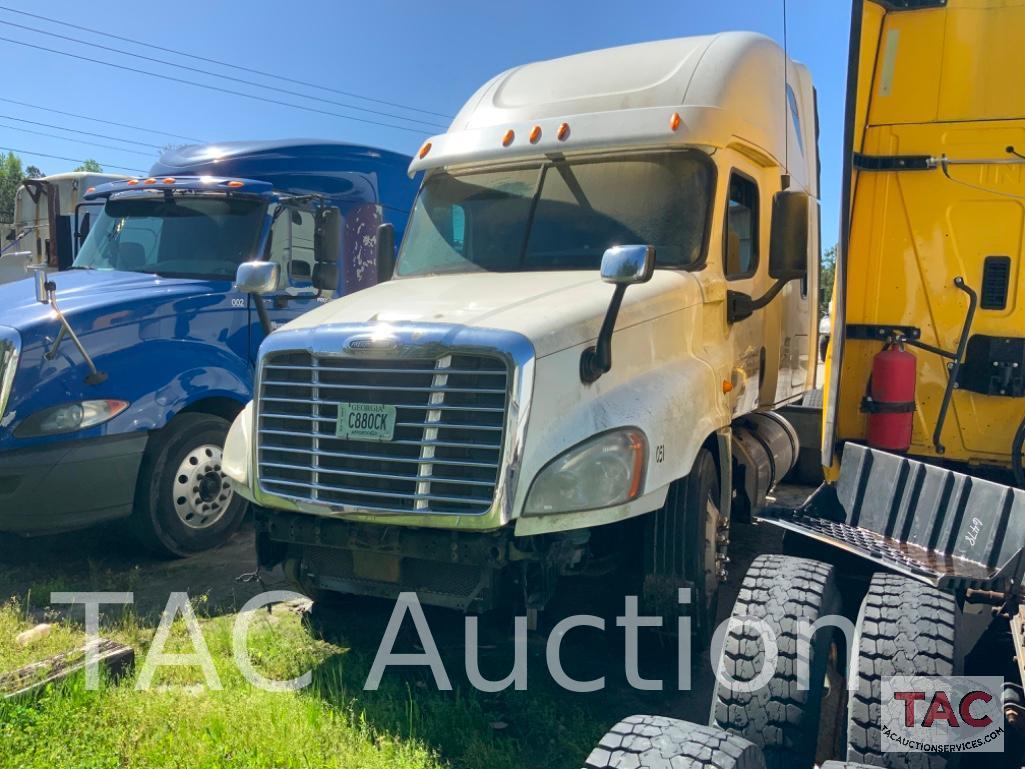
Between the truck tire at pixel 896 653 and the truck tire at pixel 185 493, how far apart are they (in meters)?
4.54

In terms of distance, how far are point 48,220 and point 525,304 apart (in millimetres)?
6411

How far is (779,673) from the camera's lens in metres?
2.73

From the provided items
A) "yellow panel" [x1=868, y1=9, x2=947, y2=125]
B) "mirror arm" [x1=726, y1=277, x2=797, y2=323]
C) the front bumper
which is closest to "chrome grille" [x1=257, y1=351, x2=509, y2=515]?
"mirror arm" [x1=726, y1=277, x2=797, y2=323]

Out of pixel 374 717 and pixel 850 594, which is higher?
pixel 850 594

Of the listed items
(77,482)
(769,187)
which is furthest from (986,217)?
(77,482)

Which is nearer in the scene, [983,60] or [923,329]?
[983,60]

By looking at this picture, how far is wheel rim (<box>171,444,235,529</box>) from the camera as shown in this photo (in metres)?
5.72

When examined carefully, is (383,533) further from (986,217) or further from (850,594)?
(986,217)

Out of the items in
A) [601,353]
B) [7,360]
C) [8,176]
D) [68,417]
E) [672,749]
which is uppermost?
[8,176]

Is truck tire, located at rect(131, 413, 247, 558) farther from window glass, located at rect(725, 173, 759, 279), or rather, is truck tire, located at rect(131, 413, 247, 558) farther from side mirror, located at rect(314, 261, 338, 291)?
window glass, located at rect(725, 173, 759, 279)

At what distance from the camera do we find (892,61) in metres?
4.31

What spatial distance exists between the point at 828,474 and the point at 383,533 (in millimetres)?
2416

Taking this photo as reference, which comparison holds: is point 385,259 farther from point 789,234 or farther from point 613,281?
point 789,234

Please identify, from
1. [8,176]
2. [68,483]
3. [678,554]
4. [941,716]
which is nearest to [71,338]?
[68,483]
